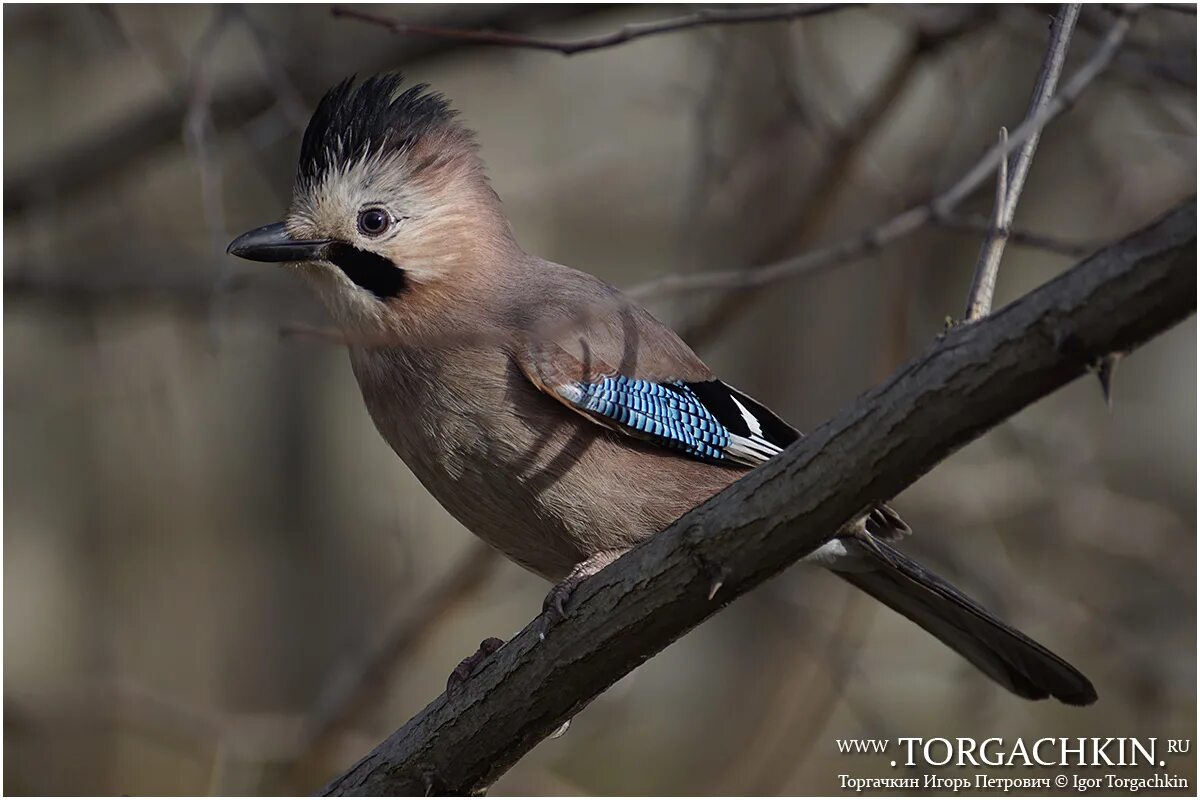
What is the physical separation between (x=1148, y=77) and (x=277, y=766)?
143 inches

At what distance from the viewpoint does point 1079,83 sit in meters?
2.72

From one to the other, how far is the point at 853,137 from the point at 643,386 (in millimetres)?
1495

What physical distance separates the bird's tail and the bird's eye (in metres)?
1.24

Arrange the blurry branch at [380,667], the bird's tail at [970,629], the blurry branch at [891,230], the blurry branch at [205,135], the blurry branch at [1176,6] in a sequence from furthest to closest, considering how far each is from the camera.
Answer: the blurry branch at [380,667] → the blurry branch at [205,135] → the bird's tail at [970,629] → the blurry branch at [1176,6] → the blurry branch at [891,230]

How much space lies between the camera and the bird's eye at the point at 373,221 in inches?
115

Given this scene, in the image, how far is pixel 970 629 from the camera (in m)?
3.01

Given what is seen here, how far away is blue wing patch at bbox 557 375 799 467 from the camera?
288cm

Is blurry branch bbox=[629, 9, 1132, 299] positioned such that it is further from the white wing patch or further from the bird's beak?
the bird's beak

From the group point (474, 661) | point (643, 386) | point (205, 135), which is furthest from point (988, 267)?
point (205, 135)

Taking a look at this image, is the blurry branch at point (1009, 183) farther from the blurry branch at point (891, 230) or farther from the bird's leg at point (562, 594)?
the bird's leg at point (562, 594)

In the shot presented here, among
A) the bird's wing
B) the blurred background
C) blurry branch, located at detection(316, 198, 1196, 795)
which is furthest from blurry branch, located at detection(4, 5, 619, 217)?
blurry branch, located at detection(316, 198, 1196, 795)

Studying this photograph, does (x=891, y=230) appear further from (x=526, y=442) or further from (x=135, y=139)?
(x=135, y=139)

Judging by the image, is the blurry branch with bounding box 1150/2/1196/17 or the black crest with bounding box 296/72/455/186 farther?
the black crest with bounding box 296/72/455/186

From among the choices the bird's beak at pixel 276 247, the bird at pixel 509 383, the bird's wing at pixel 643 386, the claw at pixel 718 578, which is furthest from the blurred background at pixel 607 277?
the claw at pixel 718 578
